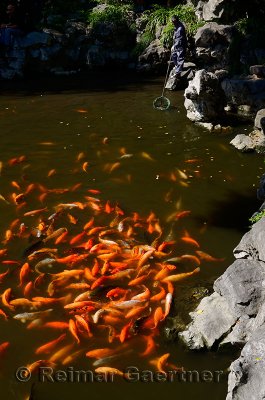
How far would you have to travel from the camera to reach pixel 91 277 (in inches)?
247

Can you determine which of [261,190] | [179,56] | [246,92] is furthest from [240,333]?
[179,56]

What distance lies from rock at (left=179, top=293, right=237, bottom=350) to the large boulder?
13505 mm

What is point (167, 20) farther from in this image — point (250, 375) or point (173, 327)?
point (250, 375)

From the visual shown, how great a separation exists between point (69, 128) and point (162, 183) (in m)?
4.74

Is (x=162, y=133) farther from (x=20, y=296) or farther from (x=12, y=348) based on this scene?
(x=12, y=348)

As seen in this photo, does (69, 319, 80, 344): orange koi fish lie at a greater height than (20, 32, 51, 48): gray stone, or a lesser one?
lesser

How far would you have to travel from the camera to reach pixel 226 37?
16641mm

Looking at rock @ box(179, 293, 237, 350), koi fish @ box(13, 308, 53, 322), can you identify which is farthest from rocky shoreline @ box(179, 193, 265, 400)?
koi fish @ box(13, 308, 53, 322)

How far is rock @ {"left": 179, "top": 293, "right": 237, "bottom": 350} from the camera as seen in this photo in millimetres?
5035

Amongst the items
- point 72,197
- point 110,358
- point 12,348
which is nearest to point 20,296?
point 12,348

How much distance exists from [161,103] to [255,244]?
10326 millimetres

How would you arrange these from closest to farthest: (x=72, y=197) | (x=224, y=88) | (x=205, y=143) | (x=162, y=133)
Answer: (x=72, y=197) < (x=205, y=143) < (x=162, y=133) < (x=224, y=88)

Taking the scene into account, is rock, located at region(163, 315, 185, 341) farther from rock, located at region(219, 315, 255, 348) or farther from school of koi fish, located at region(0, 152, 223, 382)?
rock, located at region(219, 315, 255, 348)

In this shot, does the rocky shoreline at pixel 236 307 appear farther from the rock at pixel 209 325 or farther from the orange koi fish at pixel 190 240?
the orange koi fish at pixel 190 240
